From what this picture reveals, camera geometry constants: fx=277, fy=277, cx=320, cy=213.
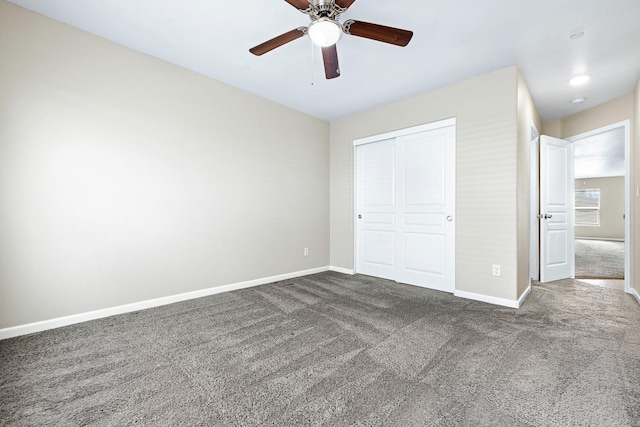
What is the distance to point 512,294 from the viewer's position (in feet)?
9.62

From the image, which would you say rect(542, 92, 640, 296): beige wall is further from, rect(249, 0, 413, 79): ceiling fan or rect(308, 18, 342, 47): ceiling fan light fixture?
rect(308, 18, 342, 47): ceiling fan light fixture

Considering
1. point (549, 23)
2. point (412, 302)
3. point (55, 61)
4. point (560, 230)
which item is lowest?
point (412, 302)

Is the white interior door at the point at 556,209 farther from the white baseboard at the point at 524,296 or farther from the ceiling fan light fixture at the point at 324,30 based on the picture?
the ceiling fan light fixture at the point at 324,30

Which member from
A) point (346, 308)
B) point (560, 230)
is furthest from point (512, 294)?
point (560, 230)

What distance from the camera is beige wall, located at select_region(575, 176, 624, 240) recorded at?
9.74 m

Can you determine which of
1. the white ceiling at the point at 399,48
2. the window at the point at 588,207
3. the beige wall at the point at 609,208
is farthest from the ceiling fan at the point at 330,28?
the window at the point at 588,207

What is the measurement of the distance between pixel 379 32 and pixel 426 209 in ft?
7.81

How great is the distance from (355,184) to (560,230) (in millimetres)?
3145

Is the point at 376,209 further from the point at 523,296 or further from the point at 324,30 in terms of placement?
the point at 324,30

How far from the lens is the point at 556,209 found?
4.11 metres

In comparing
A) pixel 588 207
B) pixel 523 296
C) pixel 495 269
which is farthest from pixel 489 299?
pixel 588 207

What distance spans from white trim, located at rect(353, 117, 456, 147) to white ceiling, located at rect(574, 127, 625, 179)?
98.8 inches

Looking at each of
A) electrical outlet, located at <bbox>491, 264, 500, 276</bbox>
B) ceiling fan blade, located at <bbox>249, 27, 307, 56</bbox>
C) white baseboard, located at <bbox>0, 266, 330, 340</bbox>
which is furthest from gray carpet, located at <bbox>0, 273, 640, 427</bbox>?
ceiling fan blade, located at <bbox>249, 27, 307, 56</bbox>

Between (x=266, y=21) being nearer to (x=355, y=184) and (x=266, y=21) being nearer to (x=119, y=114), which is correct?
(x=119, y=114)
